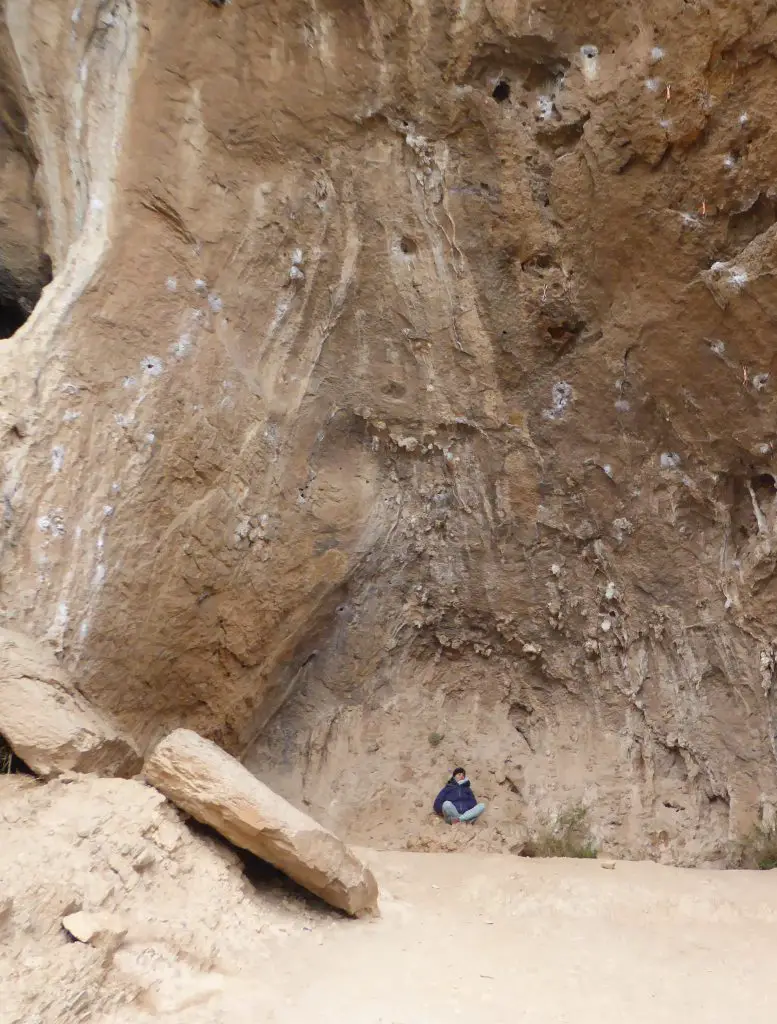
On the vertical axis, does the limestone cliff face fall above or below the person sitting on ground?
above

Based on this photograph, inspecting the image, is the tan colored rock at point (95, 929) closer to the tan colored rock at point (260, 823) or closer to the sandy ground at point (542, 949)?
the sandy ground at point (542, 949)

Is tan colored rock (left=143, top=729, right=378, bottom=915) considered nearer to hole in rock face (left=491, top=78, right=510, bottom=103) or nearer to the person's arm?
the person's arm

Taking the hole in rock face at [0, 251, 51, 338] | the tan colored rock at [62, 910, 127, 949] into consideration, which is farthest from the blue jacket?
the hole in rock face at [0, 251, 51, 338]

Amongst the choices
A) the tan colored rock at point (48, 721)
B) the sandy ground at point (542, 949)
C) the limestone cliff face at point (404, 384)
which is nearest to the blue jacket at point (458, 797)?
the limestone cliff face at point (404, 384)

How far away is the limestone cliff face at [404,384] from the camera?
4.08 m

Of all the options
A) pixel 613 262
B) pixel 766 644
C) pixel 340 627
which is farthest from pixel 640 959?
pixel 613 262

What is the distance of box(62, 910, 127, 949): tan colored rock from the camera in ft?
8.43

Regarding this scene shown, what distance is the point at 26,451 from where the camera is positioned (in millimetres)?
3908

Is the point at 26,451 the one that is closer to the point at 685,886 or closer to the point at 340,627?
the point at 340,627

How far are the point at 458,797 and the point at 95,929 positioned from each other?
3026mm

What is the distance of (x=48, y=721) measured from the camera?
11.2 ft

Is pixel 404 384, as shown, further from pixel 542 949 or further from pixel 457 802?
pixel 542 949

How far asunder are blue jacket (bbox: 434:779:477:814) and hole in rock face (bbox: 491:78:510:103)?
4.15 meters

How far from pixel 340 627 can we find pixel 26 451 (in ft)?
7.95
